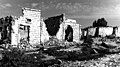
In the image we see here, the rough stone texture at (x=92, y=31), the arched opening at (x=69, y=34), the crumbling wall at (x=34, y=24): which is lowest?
the rough stone texture at (x=92, y=31)

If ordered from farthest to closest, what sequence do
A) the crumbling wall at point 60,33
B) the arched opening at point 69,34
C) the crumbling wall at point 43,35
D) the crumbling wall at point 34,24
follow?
1. the arched opening at point 69,34
2. the crumbling wall at point 60,33
3. the crumbling wall at point 43,35
4. the crumbling wall at point 34,24

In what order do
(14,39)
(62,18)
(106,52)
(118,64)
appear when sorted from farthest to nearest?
(62,18) → (14,39) → (106,52) → (118,64)

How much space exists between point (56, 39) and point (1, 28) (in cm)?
783

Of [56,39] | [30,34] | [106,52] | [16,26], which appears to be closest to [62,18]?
[56,39]

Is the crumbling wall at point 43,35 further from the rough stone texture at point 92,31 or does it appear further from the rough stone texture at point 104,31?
the rough stone texture at point 104,31

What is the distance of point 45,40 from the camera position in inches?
1001

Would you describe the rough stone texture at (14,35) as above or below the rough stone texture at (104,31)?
above

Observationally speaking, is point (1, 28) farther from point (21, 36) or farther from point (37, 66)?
point (37, 66)

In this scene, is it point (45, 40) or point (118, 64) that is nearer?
point (118, 64)

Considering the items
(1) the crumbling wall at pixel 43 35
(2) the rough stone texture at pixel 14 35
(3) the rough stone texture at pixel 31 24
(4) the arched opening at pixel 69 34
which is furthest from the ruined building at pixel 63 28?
(2) the rough stone texture at pixel 14 35

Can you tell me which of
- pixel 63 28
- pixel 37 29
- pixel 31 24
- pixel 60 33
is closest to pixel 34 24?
pixel 31 24

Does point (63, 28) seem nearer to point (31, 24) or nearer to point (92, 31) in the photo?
point (31, 24)

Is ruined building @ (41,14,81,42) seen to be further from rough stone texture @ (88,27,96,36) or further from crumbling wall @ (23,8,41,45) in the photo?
rough stone texture @ (88,27,96,36)

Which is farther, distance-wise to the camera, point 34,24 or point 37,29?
point 37,29
